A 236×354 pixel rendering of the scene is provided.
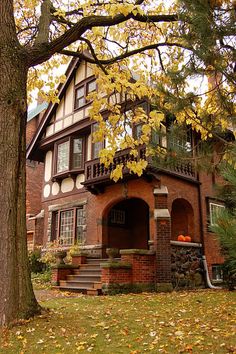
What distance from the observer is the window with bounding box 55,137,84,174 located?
17938mm

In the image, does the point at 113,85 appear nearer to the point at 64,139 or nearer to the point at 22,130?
the point at 22,130

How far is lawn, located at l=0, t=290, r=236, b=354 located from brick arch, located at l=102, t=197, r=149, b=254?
8.96m

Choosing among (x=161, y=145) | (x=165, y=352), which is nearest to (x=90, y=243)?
(x=161, y=145)

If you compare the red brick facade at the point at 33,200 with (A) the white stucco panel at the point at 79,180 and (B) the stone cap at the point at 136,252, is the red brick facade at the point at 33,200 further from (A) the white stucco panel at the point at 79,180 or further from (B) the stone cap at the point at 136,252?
(B) the stone cap at the point at 136,252

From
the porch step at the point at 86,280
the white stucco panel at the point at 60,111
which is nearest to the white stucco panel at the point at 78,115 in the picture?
the white stucco panel at the point at 60,111

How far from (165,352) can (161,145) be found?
10.8 feet

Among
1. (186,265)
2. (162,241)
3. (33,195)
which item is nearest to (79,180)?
(162,241)

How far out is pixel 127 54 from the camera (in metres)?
8.70

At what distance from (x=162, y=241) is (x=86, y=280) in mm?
3028

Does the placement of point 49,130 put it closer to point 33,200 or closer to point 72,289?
point 33,200

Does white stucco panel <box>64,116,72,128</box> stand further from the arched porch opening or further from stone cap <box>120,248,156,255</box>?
stone cap <box>120,248,156,255</box>

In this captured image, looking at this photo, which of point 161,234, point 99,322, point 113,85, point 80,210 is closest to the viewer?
point 99,322

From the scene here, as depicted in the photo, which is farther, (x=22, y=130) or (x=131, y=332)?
(x=22, y=130)

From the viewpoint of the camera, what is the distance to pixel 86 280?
13531 mm
